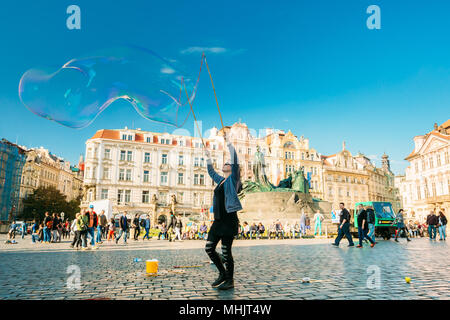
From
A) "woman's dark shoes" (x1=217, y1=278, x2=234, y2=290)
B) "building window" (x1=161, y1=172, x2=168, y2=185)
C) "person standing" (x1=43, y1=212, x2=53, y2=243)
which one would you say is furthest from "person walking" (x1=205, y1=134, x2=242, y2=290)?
"building window" (x1=161, y1=172, x2=168, y2=185)

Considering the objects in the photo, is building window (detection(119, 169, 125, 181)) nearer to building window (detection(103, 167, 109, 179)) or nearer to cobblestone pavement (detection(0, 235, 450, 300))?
building window (detection(103, 167, 109, 179))

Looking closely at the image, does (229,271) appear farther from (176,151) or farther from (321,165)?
(321,165)

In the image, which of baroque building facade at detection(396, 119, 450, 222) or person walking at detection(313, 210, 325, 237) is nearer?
person walking at detection(313, 210, 325, 237)

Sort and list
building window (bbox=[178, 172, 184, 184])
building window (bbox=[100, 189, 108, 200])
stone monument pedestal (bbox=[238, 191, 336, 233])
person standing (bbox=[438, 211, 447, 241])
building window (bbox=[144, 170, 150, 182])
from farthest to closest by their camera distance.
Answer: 1. building window (bbox=[178, 172, 184, 184])
2. building window (bbox=[144, 170, 150, 182])
3. building window (bbox=[100, 189, 108, 200])
4. stone monument pedestal (bbox=[238, 191, 336, 233])
5. person standing (bbox=[438, 211, 447, 241])

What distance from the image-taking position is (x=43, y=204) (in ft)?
198

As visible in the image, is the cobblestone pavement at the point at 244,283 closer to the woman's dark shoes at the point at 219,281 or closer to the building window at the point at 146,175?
the woman's dark shoes at the point at 219,281

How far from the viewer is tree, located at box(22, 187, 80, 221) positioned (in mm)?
60188

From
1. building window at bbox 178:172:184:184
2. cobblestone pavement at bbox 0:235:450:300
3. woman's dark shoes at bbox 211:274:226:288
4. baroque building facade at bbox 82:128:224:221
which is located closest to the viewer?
cobblestone pavement at bbox 0:235:450:300

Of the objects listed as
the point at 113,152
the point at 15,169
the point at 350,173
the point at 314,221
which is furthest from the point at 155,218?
the point at 350,173

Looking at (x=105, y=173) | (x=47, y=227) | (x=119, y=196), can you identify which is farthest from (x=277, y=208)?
(x=105, y=173)

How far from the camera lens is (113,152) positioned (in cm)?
5900

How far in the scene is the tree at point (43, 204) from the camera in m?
60.2

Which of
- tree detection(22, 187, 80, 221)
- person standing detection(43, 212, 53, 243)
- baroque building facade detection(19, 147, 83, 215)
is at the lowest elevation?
person standing detection(43, 212, 53, 243)

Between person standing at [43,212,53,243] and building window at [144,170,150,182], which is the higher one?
building window at [144,170,150,182]
